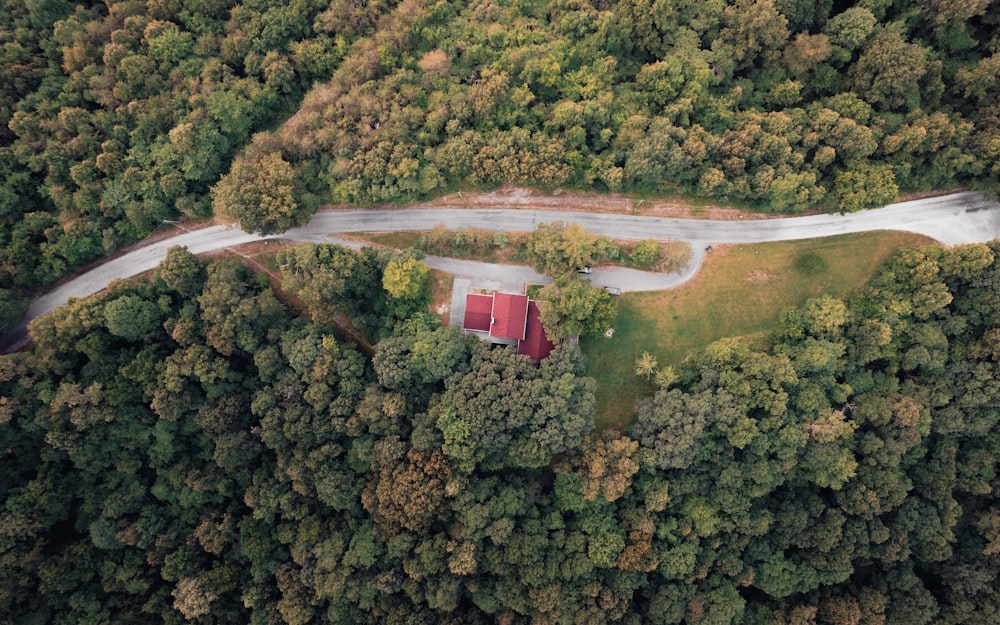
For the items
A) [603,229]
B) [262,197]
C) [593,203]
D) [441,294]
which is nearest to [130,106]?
[262,197]

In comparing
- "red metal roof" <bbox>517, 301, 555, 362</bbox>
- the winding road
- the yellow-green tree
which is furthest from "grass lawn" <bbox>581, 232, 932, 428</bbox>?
the yellow-green tree

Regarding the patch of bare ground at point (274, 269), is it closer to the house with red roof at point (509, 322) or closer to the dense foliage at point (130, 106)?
the dense foliage at point (130, 106)

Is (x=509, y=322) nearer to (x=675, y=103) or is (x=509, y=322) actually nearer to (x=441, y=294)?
(x=441, y=294)

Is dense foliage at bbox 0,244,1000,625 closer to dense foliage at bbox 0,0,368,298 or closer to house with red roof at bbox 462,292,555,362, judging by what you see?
house with red roof at bbox 462,292,555,362

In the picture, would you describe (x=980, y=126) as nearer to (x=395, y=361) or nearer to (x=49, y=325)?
(x=395, y=361)

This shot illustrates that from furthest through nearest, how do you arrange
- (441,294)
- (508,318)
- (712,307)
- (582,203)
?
(582,203) < (441,294) < (712,307) < (508,318)

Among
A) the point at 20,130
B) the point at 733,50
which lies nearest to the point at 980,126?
the point at 733,50
